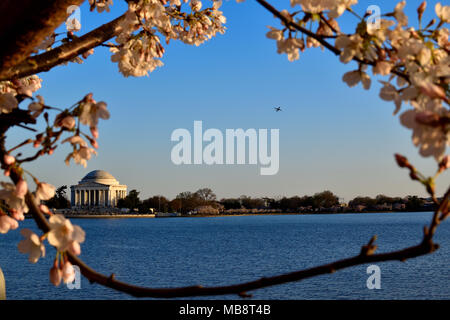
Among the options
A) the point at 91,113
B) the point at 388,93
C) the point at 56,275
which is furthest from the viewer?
the point at 91,113

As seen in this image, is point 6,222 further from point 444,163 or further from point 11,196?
point 444,163

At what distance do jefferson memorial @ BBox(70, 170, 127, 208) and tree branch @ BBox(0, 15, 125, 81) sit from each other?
382ft

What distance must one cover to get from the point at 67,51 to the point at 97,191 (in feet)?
402

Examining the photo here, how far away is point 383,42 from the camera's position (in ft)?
5.91

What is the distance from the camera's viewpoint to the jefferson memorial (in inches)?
4614

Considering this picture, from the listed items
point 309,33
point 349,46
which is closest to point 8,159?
point 309,33

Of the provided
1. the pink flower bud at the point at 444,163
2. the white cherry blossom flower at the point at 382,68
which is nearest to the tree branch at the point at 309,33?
the white cherry blossom flower at the point at 382,68

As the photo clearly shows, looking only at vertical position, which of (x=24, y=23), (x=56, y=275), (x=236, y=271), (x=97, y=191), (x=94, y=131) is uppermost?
(x=24, y=23)

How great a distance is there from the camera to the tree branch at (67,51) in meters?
2.44

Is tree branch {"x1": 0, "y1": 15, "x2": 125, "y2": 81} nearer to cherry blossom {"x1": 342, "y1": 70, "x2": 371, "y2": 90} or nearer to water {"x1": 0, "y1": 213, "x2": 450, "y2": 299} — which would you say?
cherry blossom {"x1": 342, "y1": 70, "x2": 371, "y2": 90}

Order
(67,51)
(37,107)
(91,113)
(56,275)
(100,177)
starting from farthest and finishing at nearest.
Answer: (100,177)
(67,51)
(37,107)
(91,113)
(56,275)

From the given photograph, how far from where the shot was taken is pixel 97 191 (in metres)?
121

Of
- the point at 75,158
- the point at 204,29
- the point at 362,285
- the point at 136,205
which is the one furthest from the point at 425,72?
the point at 136,205
